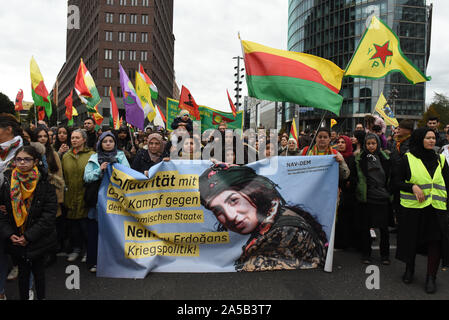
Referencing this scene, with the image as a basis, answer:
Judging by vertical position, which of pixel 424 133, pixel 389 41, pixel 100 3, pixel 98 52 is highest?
pixel 100 3

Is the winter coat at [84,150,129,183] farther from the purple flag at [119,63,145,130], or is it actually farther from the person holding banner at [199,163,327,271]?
the purple flag at [119,63,145,130]

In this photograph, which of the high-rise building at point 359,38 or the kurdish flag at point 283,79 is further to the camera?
the high-rise building at point 359,38

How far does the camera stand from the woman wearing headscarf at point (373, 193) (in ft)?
14.2

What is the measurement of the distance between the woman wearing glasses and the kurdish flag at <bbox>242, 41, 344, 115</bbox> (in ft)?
9.01

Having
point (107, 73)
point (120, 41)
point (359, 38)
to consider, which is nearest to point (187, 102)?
point (107, 73)

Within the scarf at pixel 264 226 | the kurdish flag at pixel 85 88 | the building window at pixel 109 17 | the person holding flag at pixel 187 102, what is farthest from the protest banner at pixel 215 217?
the building window at pixel 109 17

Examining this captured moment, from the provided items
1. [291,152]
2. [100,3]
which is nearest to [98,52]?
[100,3]

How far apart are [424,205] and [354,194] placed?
45.8 inches

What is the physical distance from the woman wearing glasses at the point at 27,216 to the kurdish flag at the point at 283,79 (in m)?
2.74

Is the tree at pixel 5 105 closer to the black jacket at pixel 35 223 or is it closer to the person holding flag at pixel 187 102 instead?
the person holding flag at pixel 187 102

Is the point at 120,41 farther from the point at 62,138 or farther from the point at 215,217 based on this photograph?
the point at 215,217

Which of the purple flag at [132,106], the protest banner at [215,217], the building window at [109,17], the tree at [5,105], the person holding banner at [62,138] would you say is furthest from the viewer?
the building window at [109,17]

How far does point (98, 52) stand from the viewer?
58.0 metres

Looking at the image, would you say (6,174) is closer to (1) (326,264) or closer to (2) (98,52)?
(1) (326,264)
